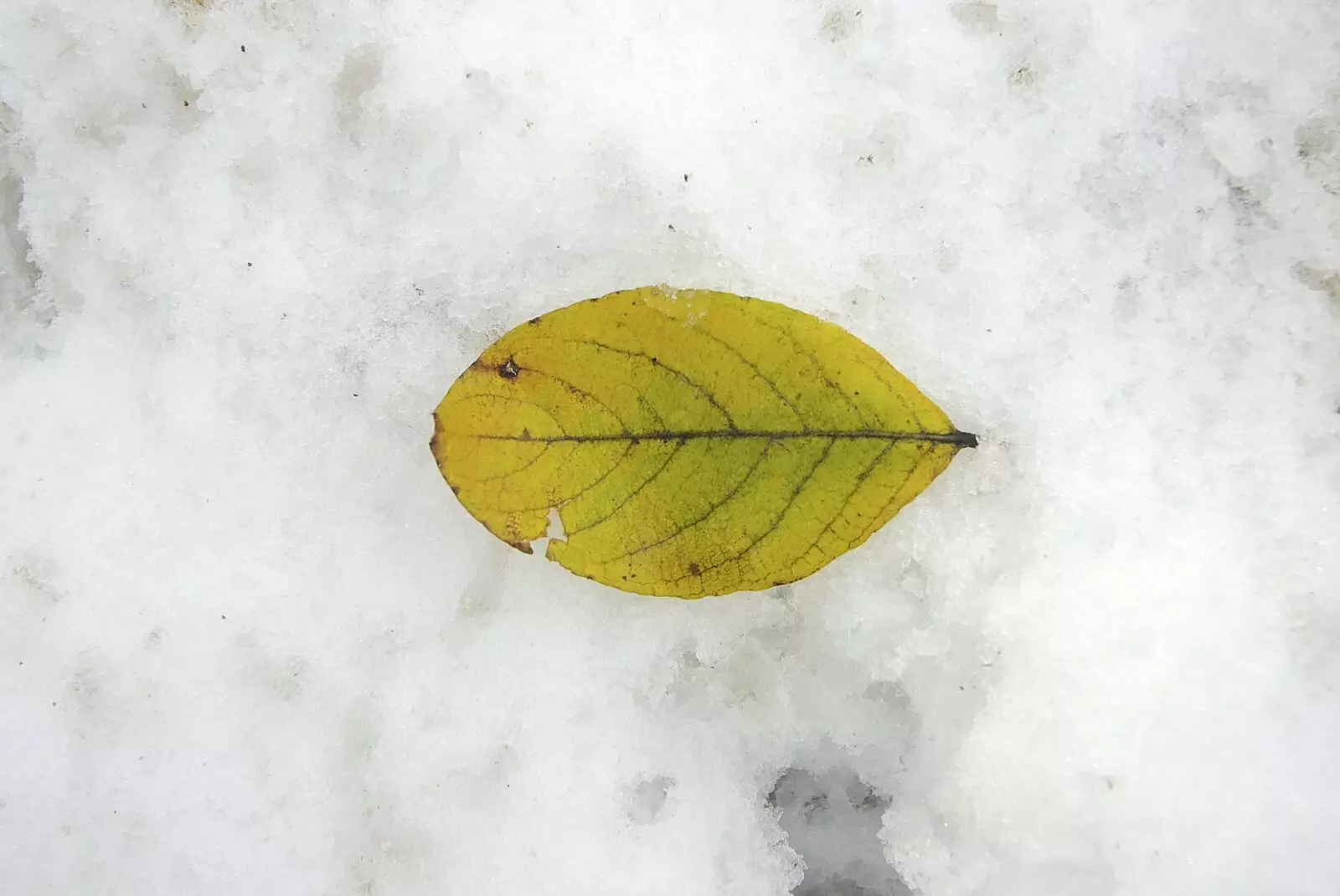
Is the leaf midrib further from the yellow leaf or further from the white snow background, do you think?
the white snow background

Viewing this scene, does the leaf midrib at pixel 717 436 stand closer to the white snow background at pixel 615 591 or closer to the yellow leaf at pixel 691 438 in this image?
the yellow leaf at pixel 691 438

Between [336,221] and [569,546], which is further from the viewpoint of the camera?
[336,221]

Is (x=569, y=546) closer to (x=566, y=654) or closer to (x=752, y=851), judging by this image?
(x=566, y=654)

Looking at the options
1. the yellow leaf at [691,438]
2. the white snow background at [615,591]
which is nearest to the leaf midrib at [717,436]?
the yellow leaf at [691,438]

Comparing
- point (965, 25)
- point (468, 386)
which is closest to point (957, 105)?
point (965, 25)

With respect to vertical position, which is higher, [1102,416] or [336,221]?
[1102,416]

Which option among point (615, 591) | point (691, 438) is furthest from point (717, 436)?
point (615, 591)
